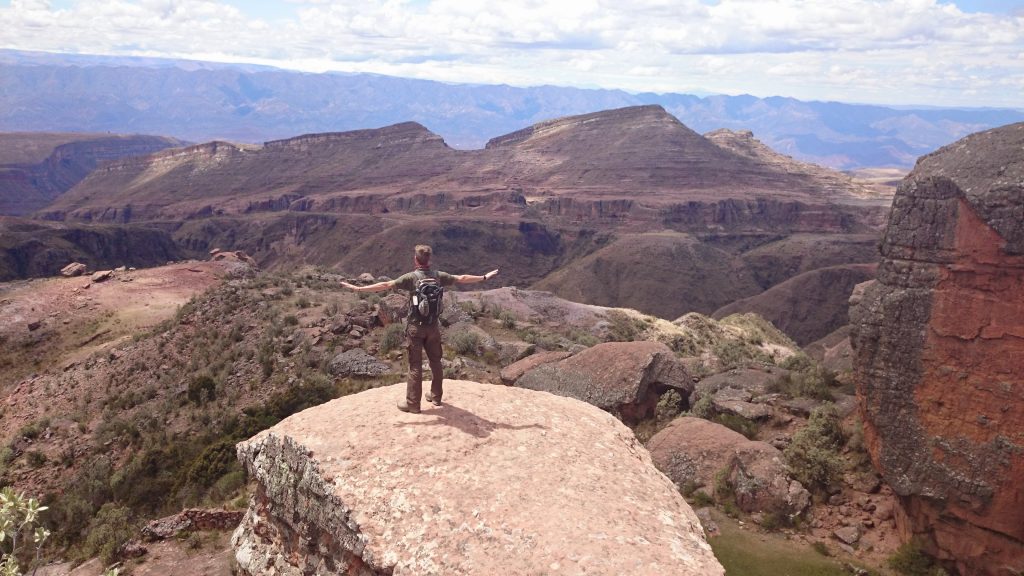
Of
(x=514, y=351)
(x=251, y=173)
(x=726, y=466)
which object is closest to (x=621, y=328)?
(x=514, y=351)

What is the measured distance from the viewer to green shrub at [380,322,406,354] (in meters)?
22.0

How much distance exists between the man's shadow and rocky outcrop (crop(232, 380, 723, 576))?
3cm

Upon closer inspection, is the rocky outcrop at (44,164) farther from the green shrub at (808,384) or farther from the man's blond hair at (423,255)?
the man's blond hair at (423,255)

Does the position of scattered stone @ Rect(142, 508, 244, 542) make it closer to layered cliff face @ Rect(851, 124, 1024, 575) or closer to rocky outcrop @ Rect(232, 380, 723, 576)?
rocky outcrop @ Rect(232, 380, 723, 576)

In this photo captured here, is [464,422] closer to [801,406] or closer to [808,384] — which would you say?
[801,406]

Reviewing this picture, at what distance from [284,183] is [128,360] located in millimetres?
104902

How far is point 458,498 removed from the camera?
759 cm

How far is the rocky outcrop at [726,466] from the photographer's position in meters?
14.1

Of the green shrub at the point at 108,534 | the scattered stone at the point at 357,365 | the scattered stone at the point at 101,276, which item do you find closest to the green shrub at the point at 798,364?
the scattered stone at the point at 357,365

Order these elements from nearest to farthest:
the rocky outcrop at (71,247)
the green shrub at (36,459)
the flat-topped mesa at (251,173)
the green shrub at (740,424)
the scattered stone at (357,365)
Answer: the green shrub at (740,424) → the green shrub at (36,459) → the scattered stone at (357,365) → the rocky outcrop at (71,247) → the flat-topped mesa at (251,173)

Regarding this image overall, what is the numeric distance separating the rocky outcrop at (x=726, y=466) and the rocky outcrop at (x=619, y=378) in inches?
59.6

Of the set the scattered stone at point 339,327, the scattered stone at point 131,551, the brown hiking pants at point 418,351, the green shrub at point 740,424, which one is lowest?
the scattered stone at point 131,551

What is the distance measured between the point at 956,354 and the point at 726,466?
5546 mm

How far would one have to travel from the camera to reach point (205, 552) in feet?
38.2
